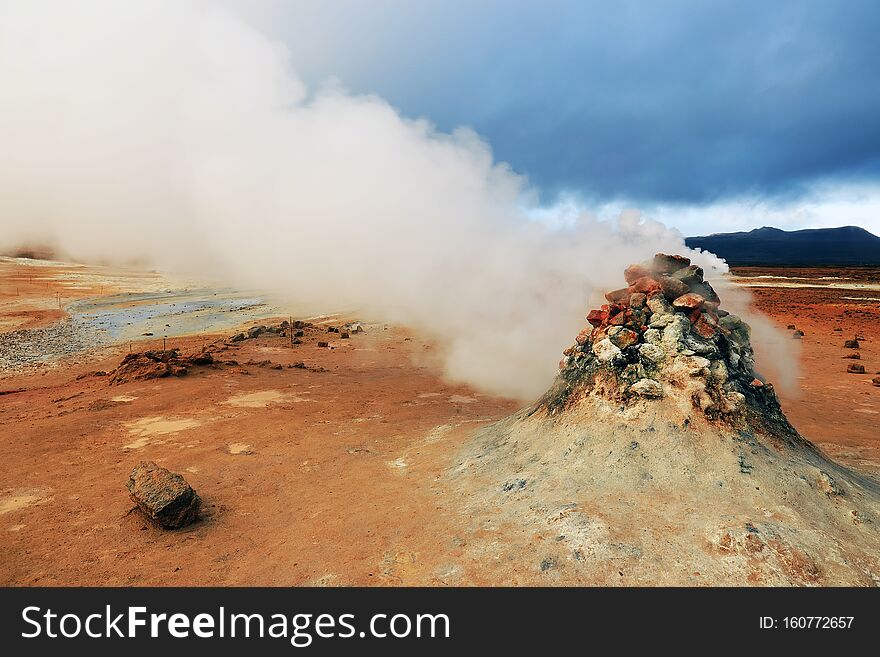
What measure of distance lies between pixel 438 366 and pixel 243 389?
5.63 m

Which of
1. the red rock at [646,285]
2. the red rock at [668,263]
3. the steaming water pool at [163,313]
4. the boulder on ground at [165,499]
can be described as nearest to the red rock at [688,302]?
the red rock at [646,285]

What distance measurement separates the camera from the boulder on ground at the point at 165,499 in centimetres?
542

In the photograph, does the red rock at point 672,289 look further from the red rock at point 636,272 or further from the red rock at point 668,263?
the red rock at point 668,263

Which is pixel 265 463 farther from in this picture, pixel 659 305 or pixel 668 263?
pixel 668 263

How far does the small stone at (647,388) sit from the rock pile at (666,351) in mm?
11

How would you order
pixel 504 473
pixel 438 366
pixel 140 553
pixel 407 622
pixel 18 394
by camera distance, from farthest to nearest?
pixel 438 366 → pixel 18 394 → pixel 504 473 → pixel 140 553 → pixel 407 622

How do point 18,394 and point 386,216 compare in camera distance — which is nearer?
point 18,394

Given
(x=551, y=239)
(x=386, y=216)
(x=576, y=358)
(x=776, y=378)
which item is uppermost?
(x=386, y=216)

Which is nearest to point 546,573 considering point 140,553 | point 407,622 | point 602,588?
point 602,588

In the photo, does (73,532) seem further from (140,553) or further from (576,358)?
(576,358)

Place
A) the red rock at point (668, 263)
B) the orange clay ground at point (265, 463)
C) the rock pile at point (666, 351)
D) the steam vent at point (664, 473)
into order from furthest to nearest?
the red rock at point (668, 263) → the rock pile at point (666, 351) → the orange clay ground at point (265, 463) → the steam vent at point (664, 473)

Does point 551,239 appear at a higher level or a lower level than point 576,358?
higher

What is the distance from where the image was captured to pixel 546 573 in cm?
400

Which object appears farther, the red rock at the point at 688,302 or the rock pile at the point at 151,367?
the rock pile at the point at 151,367
